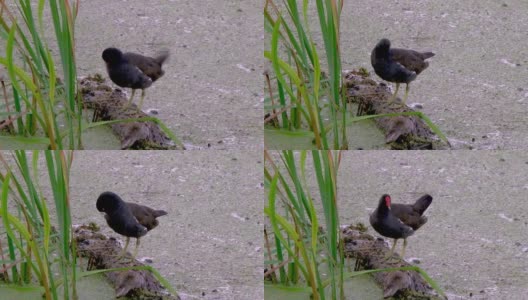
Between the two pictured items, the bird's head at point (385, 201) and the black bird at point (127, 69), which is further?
the black bird at point (127, 69)

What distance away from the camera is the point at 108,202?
3854 millimetres

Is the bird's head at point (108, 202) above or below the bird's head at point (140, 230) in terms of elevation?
above

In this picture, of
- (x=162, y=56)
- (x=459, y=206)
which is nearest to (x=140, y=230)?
(x=162, y=56)

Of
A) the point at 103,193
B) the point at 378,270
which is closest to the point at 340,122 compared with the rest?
the point at 378,270

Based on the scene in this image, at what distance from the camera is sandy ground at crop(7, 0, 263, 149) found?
4.05 m

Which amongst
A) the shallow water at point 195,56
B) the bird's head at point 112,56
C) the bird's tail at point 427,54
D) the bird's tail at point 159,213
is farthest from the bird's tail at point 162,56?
the bird's tail at point 427,54

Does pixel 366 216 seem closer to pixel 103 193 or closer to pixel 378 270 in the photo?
pixel 378 270

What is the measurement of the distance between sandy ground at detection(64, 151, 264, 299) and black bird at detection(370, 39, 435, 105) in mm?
490

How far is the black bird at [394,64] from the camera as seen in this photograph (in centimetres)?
396

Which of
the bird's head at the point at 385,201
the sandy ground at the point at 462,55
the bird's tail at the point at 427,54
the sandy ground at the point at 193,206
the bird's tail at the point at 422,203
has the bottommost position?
the sandy ground at the point at 193,206

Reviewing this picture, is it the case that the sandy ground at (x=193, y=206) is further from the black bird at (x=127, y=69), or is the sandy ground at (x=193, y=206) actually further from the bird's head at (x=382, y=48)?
the bird's head at (x=382, y=48)

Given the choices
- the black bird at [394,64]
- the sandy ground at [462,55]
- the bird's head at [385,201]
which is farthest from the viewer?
the sandy ground at [462,55]

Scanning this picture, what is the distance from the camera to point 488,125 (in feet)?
13.5

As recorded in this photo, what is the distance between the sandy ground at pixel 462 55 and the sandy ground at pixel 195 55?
285 millimetres
